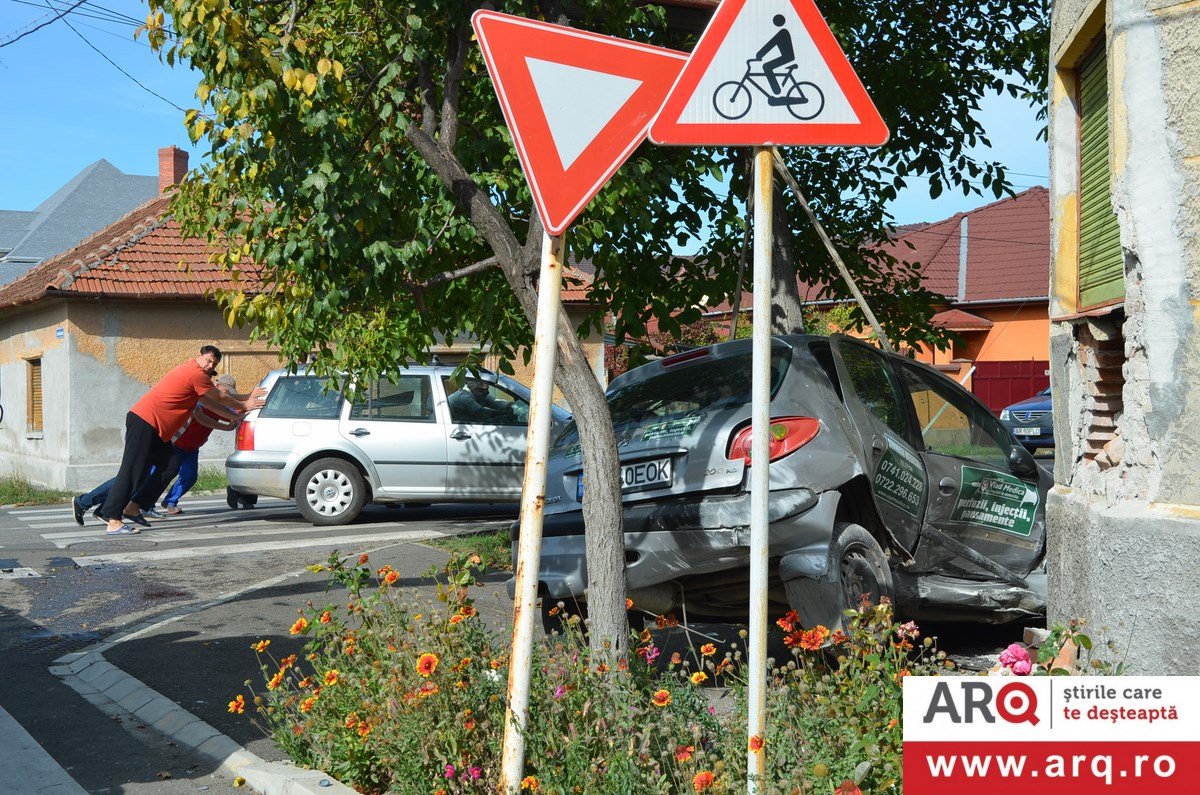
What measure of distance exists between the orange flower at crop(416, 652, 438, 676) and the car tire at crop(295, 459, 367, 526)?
9.93m

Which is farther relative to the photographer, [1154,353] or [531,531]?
[1154,353]

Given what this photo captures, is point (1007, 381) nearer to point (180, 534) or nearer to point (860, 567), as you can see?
point (180, 534)

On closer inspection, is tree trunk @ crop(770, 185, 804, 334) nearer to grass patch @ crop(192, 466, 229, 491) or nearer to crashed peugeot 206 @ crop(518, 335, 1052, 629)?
crashed peugeot 206 @ crop(518, 335, 1052, 629)

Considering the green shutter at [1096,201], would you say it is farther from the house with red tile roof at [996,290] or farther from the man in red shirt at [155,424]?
the house with red tile roof at [996,290]

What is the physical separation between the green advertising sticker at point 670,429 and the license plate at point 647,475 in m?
0.15

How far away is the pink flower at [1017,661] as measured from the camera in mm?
3213

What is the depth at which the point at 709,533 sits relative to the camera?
6.02 m

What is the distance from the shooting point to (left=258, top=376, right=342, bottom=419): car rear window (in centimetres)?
1411

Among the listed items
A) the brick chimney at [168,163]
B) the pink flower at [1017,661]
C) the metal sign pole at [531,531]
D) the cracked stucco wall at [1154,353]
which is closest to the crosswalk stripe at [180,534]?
the metal sign pole at [531,531]

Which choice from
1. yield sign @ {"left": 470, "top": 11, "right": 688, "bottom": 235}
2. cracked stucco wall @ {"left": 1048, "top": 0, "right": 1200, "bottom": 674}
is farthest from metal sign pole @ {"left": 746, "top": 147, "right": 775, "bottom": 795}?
cracked stucco wall @ {"left": 1048, "top": 0, "right": 1200, "bottom": 674}

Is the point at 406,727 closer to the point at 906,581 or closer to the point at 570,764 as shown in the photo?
the point at 570,764

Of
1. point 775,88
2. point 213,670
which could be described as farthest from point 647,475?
point 775,88

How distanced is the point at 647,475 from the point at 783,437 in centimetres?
72

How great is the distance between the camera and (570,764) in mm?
3951
